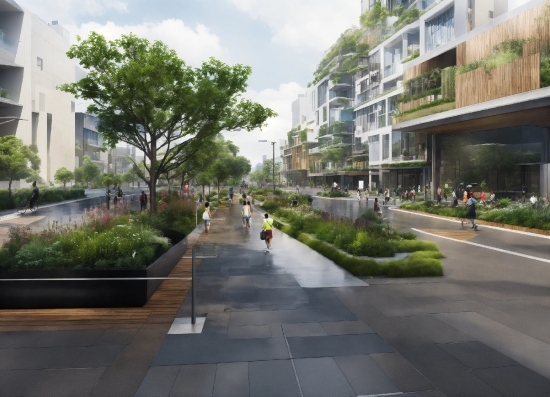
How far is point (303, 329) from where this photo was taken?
6812mm

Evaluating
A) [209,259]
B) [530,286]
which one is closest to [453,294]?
[530,286]

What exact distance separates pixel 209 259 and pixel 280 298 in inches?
197

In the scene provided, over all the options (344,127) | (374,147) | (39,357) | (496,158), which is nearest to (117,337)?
(39,357)

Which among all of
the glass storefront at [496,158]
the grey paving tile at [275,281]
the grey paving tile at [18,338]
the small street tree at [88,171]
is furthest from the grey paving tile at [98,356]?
the small street tree at [88,171]

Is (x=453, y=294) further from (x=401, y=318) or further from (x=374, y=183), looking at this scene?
(x=374, y=183)

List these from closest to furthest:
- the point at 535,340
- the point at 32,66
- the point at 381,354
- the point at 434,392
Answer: the point at 434,392, the point at 381,354, the point at 535,340, the point at 32,66

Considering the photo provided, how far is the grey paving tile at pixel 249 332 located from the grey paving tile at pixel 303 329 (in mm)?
311

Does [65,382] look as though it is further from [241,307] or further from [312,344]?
[241,307]

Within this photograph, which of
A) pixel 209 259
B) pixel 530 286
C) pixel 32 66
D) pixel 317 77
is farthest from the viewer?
pixel 317 77

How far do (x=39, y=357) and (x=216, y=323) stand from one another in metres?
2.63

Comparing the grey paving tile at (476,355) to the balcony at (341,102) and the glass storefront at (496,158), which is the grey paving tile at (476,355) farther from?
the balcony at (341,102)

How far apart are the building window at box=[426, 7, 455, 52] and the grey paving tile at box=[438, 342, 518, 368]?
43827 mm

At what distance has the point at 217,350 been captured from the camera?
19.6 feet

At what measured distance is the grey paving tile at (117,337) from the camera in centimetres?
629
